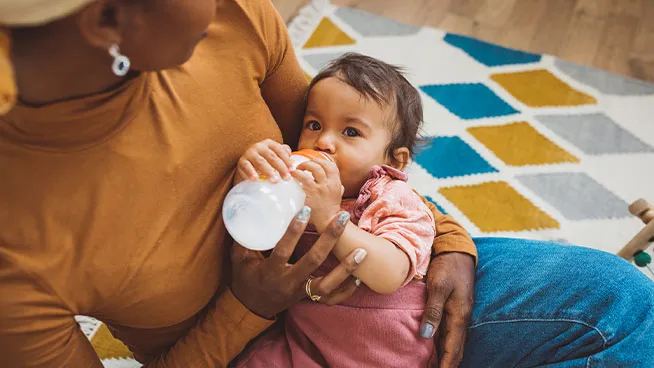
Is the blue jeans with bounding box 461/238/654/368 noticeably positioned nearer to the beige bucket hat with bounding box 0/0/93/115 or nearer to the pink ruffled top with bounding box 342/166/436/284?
the pink ruffled top with bounding box 342/166/436/284

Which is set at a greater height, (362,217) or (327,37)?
(362,217)

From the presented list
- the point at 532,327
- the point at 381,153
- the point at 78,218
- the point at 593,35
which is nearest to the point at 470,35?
the point at 593,35

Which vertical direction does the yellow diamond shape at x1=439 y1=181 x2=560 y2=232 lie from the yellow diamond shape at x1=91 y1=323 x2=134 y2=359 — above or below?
above

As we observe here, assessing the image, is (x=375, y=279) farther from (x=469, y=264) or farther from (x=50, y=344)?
(x=50, y=344)

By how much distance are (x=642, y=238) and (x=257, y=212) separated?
108cm

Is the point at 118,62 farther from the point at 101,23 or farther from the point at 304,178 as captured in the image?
the point at 304,178

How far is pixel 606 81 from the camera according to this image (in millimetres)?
2377

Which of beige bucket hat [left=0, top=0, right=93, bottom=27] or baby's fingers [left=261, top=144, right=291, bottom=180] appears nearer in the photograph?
beige bucket hat [left=0, top=0, right=93, bottom=27]

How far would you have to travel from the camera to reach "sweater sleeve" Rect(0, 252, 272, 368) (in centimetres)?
74

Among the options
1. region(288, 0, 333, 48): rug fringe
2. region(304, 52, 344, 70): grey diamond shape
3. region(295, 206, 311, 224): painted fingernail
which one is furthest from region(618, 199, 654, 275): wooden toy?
region(288, 0, 333, 48): rug fringe

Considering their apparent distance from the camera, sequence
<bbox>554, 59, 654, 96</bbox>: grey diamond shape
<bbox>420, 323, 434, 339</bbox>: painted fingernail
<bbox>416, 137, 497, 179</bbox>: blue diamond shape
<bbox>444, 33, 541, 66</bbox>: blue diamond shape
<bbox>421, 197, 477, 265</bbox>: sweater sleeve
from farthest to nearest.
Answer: <bbox>444, 33, 541, 66</bbox>: blue diamond shape → <bbox>554, 59, 654, 96</bbox>: grey diamond shape → <bbox>416, 137, 497, 179</bbox>: blue diamond shape → <bbox>421, 197, 477, 265</bbox>: sweater sleeve → <bbox>420, 323, 434, 339</bbox>: painted fingernail

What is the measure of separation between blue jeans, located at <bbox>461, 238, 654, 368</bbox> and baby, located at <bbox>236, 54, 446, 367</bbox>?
0.11m

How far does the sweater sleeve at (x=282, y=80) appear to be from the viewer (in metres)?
1.04

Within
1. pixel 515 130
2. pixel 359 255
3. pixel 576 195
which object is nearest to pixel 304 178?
pixel 359 255
